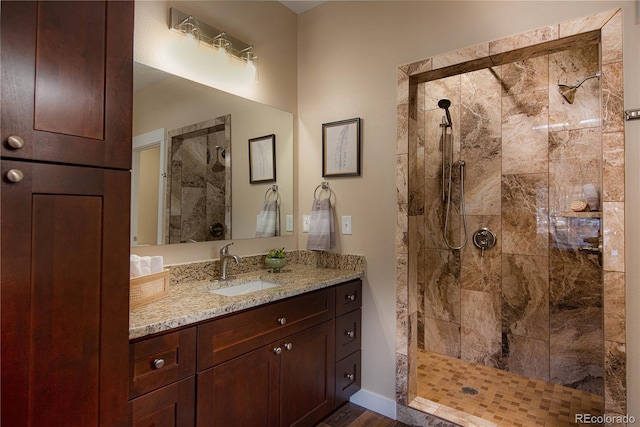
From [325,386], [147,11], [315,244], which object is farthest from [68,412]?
[147,11]

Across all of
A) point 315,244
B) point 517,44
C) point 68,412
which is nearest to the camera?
point 68,412

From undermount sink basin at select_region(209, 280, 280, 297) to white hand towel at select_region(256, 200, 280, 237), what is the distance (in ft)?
1.23

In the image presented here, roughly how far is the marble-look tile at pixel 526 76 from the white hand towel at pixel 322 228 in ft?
5.68

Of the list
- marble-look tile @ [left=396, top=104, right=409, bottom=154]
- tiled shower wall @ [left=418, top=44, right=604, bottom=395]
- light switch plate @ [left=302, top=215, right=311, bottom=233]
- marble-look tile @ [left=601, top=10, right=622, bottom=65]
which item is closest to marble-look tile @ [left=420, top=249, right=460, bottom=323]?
tiled shower wall @ [left=418, top=44, right=604, bottom=395]

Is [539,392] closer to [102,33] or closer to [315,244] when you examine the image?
[315,244]

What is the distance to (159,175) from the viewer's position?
1.84 meters

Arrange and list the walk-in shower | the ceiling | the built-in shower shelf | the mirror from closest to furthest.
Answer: the mirror < the built-in shower shelf < the ceiling < the walk-in shower

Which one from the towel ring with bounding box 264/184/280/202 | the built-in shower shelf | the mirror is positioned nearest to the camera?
the mirror

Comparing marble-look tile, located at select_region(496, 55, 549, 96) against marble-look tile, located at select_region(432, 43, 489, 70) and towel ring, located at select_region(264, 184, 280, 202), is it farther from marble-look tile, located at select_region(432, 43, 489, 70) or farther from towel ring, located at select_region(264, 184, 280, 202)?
towel ring, located at select_region(264, 184, 280, 202)

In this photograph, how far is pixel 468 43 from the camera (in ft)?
6.33

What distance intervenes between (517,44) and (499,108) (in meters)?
1.14

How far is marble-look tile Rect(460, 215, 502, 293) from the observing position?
111 inches

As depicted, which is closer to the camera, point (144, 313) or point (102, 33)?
point (102, 33)

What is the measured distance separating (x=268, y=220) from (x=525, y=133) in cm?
207
